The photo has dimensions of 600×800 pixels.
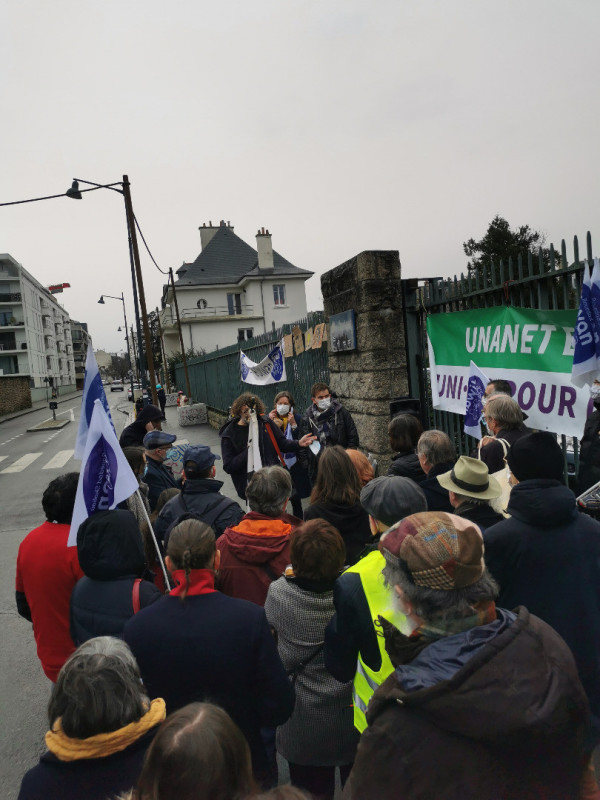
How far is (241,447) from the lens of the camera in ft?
19.9

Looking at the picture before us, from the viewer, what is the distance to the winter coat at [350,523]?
3062 mm

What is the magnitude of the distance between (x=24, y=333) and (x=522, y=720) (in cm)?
7930

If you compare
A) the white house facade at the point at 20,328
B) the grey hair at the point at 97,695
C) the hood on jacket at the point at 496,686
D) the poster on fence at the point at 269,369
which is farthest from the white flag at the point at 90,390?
→ the white house facade at the point at 20,328

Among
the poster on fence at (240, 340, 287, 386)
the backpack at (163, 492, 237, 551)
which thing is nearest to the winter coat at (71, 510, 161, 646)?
the backpack at (163, 492, 237, 551)

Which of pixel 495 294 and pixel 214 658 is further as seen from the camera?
pixel 495 294

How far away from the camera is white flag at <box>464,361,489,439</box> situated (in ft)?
14.3

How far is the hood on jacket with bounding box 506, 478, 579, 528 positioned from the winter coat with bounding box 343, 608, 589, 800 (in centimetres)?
105

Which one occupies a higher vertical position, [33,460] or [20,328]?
[20,328]

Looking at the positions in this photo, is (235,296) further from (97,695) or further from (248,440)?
(97,695)

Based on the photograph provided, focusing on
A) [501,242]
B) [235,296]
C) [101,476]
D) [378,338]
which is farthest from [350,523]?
[235,296]

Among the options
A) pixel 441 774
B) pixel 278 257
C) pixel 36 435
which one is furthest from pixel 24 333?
pixel 441 774

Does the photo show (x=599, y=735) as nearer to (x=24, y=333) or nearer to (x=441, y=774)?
(x=441, y=774)

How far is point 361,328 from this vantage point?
6.15 m

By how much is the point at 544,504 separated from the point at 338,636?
100 centimetres
